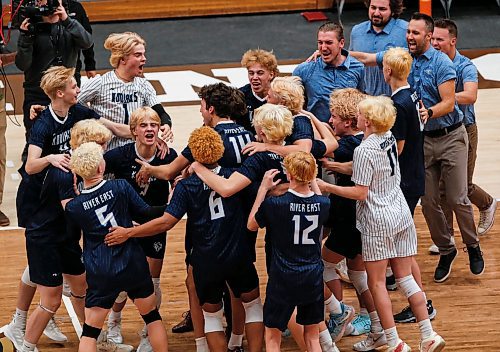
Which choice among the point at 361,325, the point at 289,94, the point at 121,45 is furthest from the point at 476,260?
the point at 121,45

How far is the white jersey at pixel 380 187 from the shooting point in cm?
614

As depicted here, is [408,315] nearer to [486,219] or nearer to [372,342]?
[372,342]

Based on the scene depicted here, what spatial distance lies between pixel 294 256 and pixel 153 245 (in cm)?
113

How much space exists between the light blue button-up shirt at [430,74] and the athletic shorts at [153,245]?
201cm

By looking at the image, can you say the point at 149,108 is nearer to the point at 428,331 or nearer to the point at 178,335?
the point at 178,335

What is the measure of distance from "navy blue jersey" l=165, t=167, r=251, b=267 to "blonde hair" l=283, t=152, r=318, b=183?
46 cm

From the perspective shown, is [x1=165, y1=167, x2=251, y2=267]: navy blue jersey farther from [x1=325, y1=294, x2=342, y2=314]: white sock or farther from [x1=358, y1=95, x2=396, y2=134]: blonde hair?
[x1=358, y1=95, x2=396, y2=134]: blonde hair

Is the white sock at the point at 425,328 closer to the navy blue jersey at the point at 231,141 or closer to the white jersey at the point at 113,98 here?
the navy blue jersey at the point at 231,141

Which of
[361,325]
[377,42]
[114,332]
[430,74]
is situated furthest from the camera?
[377,42]

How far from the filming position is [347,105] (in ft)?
20.8

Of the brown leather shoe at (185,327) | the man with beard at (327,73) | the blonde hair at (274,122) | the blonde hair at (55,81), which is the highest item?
the blonde hair at (55,81)

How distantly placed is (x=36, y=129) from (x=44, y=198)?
1.33 ft

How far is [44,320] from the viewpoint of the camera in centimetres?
633

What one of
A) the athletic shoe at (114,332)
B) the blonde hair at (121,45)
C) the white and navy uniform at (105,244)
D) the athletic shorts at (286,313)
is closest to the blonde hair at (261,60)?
the blonde hair at (121,45)
